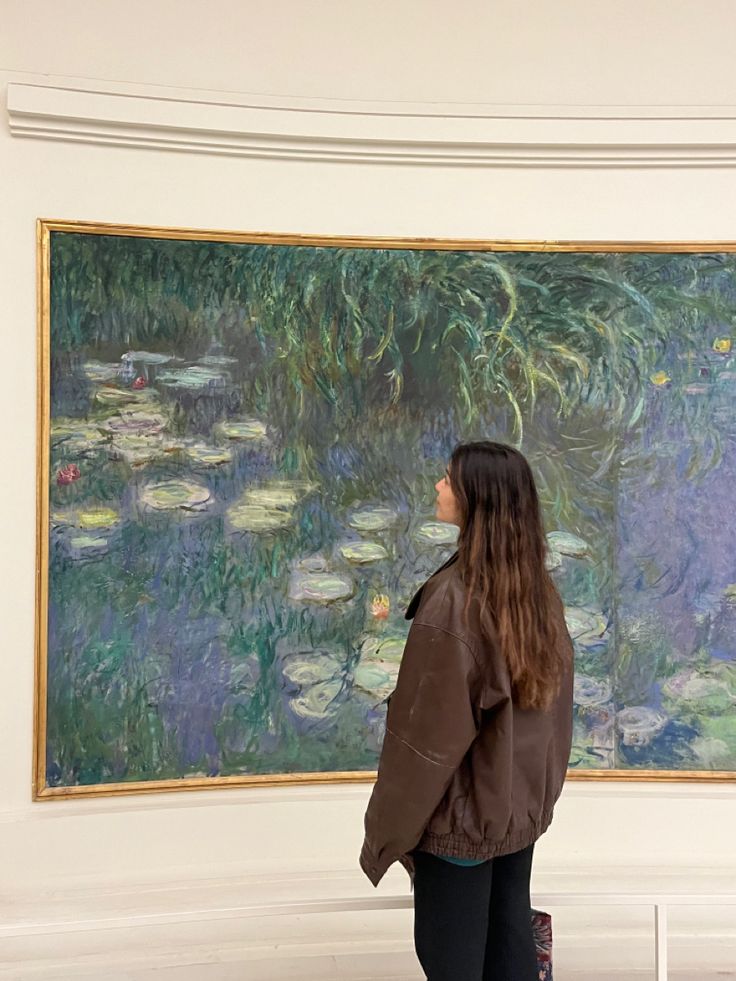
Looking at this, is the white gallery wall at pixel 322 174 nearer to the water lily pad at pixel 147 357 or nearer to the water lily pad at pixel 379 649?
the water lily pad at pixel 147 357

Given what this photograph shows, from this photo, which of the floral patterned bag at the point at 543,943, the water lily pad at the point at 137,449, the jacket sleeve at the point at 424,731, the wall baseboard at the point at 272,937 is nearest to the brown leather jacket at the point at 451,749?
the jacket sleeve at the point at 424,731

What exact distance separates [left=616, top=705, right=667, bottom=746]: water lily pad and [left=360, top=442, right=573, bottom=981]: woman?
2010 mm

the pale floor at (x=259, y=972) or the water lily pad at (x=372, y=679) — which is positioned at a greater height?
the water lily pad at (x=372, y=679)

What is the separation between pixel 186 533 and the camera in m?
4.00

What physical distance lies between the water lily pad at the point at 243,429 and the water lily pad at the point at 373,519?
578 millimetres

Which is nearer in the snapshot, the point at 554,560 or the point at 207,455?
the point at 207,455

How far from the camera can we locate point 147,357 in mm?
3967

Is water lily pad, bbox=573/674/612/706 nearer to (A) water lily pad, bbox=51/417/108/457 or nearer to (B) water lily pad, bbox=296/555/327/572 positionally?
(B) water lily pad, bbox=296/555/327/572

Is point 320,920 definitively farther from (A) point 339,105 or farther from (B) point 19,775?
(A) point 339,105

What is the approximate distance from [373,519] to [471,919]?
217 centimetres

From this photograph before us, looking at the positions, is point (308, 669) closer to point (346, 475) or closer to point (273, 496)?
point (273, 496)

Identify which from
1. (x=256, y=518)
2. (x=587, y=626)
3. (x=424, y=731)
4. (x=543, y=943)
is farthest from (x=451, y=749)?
(x=587, y=626)

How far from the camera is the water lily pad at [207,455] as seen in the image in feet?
13.2

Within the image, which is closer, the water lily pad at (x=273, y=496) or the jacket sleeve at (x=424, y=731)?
the jacket sleeve at (x=424, y=731)
